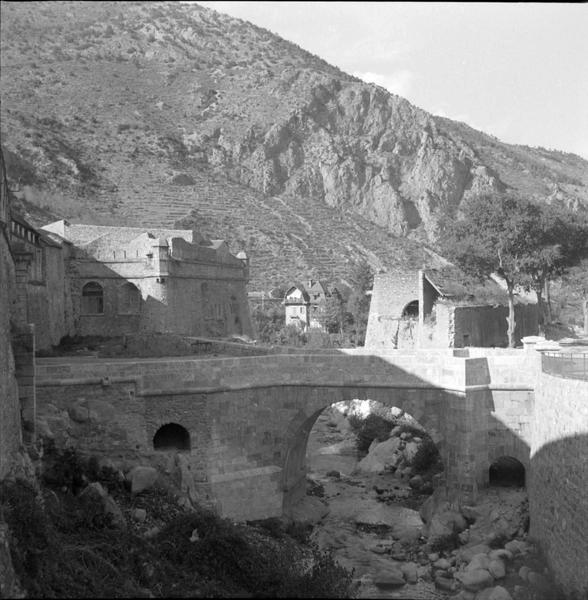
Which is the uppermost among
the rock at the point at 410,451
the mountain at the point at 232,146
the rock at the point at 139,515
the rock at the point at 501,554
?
the mountain at the point at 232,146

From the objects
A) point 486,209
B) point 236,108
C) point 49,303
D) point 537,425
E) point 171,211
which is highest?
point 236,108

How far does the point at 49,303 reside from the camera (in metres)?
24.1

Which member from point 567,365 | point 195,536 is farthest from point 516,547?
point 195,536

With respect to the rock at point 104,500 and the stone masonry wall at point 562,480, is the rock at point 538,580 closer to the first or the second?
the stone masonry wall at point 562,480

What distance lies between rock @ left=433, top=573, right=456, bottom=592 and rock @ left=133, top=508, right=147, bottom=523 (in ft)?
21.8

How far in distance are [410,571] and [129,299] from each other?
55.4 ft

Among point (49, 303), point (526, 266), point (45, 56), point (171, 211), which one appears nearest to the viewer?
point (49, 303)

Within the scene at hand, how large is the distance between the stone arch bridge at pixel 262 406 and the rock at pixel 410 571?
2.66 m

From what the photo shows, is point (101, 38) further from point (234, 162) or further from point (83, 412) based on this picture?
point (83, 412)

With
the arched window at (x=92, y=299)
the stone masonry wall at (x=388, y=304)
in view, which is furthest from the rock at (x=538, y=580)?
the arched window at (x=92, y=299)

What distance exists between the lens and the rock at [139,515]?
14.1 m

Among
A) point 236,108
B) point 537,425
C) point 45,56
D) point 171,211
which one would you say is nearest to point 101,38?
point 45,56

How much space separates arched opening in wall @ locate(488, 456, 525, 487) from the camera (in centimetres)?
1844

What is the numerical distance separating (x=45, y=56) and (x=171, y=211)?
111ft
